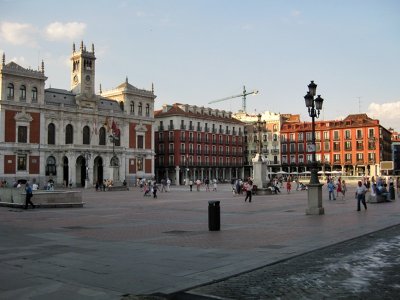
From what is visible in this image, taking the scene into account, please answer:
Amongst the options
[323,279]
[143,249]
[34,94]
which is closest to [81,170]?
[34,94]

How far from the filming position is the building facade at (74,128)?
227 ft

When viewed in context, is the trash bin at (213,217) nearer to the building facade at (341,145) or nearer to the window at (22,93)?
the window at (22,93)

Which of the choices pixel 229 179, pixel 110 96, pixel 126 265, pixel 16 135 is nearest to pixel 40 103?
pixel 16 135

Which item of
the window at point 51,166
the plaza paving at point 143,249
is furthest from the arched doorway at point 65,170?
the plaza paving at point 143,249

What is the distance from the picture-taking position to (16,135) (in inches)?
2741

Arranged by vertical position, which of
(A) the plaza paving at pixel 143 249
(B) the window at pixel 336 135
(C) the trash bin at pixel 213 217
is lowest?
(A) the plaza paving at pixel 143 249

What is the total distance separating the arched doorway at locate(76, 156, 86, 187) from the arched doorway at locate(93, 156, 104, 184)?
2.21 metres

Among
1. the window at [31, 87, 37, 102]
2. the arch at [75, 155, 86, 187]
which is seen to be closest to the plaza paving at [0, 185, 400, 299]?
the window at [31, 87, 37, 102]

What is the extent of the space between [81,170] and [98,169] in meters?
3.77

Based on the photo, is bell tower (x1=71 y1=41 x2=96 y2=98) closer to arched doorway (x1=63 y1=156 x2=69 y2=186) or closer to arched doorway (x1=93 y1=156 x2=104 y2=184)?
arched doorway (x1=93 y1=156 x2=104 y2=184)

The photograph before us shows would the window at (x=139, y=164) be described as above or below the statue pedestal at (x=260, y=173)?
above

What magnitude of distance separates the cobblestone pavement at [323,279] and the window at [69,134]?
70.2 metres

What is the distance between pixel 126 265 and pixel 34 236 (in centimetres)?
609

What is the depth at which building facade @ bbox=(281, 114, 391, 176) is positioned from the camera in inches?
4026
